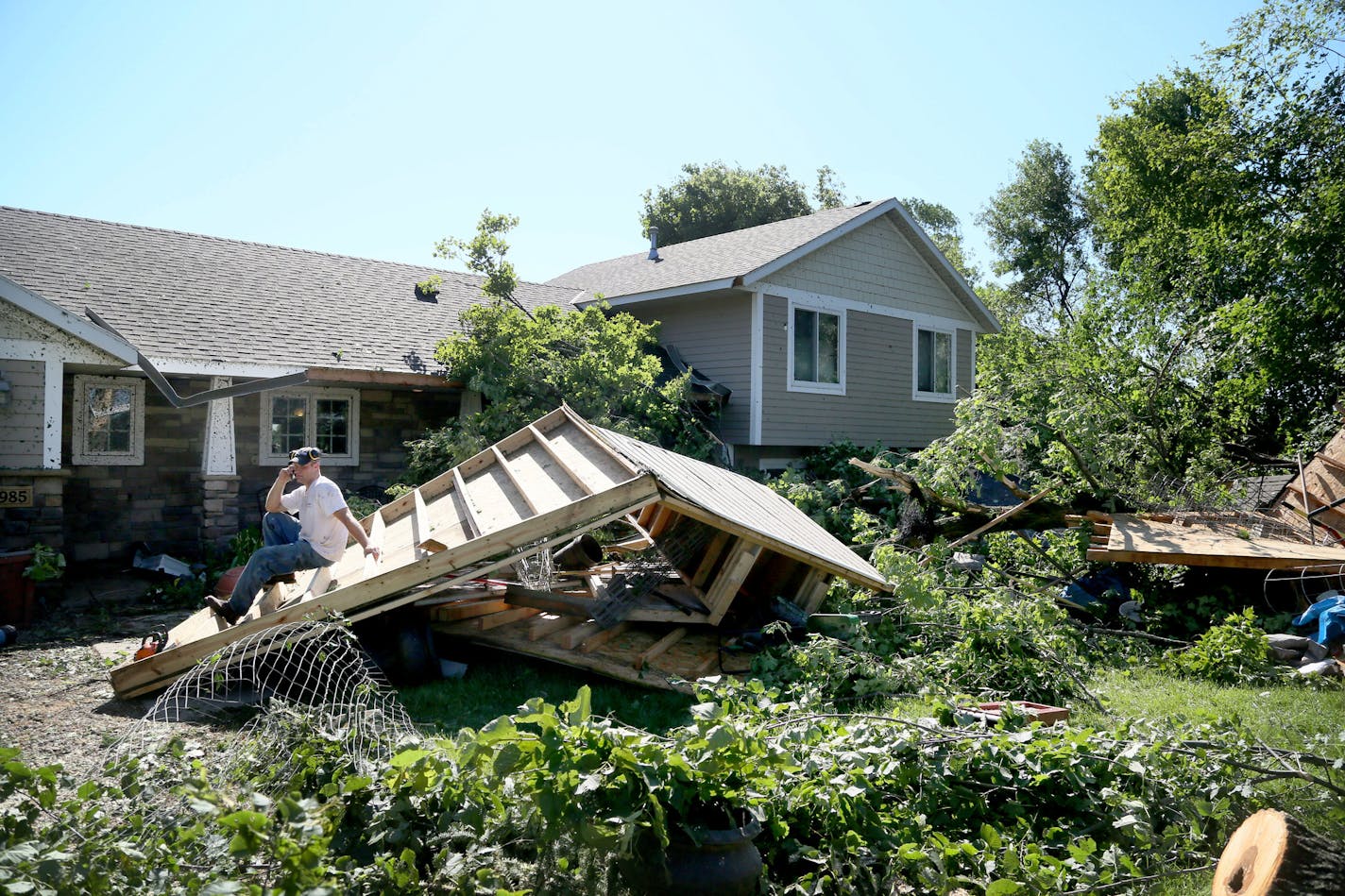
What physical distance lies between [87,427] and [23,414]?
5.01 feet

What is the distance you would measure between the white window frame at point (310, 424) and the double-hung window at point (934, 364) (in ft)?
36.5

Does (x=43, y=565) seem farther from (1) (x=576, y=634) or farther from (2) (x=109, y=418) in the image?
(1) (x=576, y=634)

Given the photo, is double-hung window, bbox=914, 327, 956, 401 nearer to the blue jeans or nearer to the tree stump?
the blue jeans

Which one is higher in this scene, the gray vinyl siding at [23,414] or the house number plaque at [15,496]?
the gray vinyl siding at [23,414]

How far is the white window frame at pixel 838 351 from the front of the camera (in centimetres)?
1572

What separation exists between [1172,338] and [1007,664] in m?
8.69

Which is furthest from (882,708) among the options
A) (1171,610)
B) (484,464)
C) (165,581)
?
(165,581)

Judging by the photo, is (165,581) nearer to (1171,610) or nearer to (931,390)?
(1171,610)

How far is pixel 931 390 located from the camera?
1891cm

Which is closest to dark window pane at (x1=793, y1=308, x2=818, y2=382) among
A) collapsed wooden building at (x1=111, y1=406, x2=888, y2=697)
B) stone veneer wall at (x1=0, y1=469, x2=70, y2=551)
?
collapsed wooden building at (x1=111, y1=406, x2=888, y2=697)

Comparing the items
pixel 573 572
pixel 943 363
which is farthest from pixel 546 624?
pixel 943 363

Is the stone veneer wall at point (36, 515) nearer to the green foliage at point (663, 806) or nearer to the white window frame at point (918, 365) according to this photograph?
the green foliage at point (663, 806)

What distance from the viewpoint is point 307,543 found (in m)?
6.50

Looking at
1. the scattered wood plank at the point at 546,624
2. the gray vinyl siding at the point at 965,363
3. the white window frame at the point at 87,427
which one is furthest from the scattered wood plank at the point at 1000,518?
the gray vinyl siding at the point at 965,363
